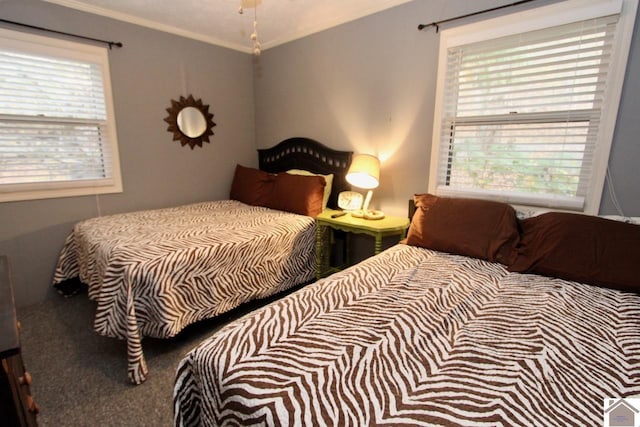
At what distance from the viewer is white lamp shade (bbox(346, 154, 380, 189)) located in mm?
2516

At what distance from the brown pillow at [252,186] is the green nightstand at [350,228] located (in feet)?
2.30

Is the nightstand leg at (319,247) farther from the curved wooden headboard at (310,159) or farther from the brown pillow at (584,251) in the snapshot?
the brown pillow at (584,251)

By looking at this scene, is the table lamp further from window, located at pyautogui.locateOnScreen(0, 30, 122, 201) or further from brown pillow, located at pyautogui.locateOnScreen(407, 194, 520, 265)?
window, located at pyautogui.locateOnScreen(0, 30, 122, 201)

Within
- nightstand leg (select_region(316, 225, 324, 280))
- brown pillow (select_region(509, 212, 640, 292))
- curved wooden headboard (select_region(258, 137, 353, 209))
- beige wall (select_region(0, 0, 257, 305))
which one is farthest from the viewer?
curved wooden headboard (select_region(258, 137, 353, 209))

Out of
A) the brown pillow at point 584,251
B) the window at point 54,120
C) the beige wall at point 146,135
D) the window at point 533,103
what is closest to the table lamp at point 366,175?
the window at point 533,103

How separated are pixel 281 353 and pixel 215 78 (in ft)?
10.7

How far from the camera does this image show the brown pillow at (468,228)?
1.77 meters

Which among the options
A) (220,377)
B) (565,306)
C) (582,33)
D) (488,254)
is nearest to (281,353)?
(220,377)

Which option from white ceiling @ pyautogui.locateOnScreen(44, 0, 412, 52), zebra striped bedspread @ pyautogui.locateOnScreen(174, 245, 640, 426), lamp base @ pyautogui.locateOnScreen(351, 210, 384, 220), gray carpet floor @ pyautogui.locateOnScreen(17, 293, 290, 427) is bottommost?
gray carpet floor @ pyautogui.locateOnScreen(17, 293, 290, 427)

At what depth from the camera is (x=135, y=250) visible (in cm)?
186

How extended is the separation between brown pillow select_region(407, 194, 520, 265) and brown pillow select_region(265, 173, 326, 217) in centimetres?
100

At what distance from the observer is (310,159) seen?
3.21 meters

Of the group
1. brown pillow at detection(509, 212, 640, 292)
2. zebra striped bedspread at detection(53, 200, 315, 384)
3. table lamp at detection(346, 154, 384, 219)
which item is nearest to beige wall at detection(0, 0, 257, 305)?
zebra striped bedspread at detection(53, 200, 315, 384)

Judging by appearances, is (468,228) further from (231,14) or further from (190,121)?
(190,121)
